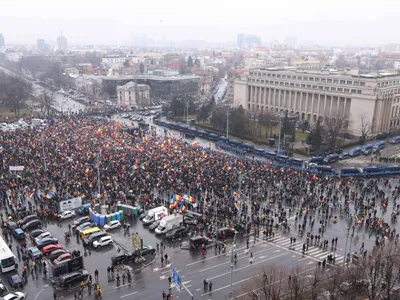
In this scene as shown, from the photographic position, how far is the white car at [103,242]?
29094mm

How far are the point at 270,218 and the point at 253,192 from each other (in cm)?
547

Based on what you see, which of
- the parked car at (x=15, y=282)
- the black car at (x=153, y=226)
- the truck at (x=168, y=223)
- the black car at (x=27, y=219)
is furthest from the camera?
the black car at (x=153, y=226)

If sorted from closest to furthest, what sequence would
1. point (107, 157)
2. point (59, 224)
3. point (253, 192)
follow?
1. point (59, 224)
2. point (253, 192)
3. point (107, 157)

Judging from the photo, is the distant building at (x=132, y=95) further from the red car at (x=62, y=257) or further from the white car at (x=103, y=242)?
the red car at (x=62, y=257)

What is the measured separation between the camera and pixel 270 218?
34.3 m

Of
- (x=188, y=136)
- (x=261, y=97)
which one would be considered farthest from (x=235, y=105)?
(x=188, y=136)

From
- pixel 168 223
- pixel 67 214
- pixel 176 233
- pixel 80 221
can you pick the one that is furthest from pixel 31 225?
pixel 176 233

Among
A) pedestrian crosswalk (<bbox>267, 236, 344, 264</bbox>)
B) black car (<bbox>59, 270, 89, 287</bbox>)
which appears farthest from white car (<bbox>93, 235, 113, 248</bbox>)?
pedestrian crosswalk (<bbox>267, 236, 344, 264</bbox>)

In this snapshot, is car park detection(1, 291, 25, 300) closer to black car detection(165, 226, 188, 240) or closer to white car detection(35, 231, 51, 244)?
white car detection(35, 231, 51, 244)

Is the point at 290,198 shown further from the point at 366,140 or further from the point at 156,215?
the point at 366,140

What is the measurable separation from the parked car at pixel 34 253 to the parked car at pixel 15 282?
245cm

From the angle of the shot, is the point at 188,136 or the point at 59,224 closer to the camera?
the point at 59,224

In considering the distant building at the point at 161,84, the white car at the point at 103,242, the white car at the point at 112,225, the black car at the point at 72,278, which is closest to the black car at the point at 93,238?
the white car at the point at 103,242

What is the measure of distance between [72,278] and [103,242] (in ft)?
17.1
